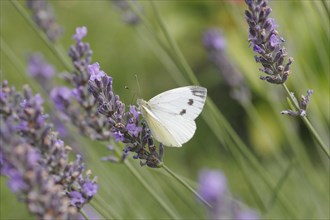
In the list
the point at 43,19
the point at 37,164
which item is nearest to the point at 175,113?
the point at 37,164

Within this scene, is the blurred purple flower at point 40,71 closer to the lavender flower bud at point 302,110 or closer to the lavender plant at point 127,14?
the lavender plant at point 127,14

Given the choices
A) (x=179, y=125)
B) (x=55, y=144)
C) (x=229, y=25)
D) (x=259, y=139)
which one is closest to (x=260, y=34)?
(x=179, y=125)

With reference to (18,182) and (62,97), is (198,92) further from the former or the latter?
(18,182)

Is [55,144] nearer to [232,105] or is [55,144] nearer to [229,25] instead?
[232,105]

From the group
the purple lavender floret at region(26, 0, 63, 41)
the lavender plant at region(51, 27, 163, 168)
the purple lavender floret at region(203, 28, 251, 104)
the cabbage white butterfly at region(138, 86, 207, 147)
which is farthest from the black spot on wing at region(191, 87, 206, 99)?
the purple lavender floret at region(203, 28, 251, 104)

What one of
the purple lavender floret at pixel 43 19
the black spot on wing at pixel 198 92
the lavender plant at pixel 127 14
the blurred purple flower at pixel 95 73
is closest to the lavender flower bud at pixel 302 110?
the black spot on wing at pixel 198 92

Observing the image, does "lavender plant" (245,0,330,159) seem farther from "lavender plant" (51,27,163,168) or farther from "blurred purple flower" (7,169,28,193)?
"blurred purple flower" (7,169,28,193)
